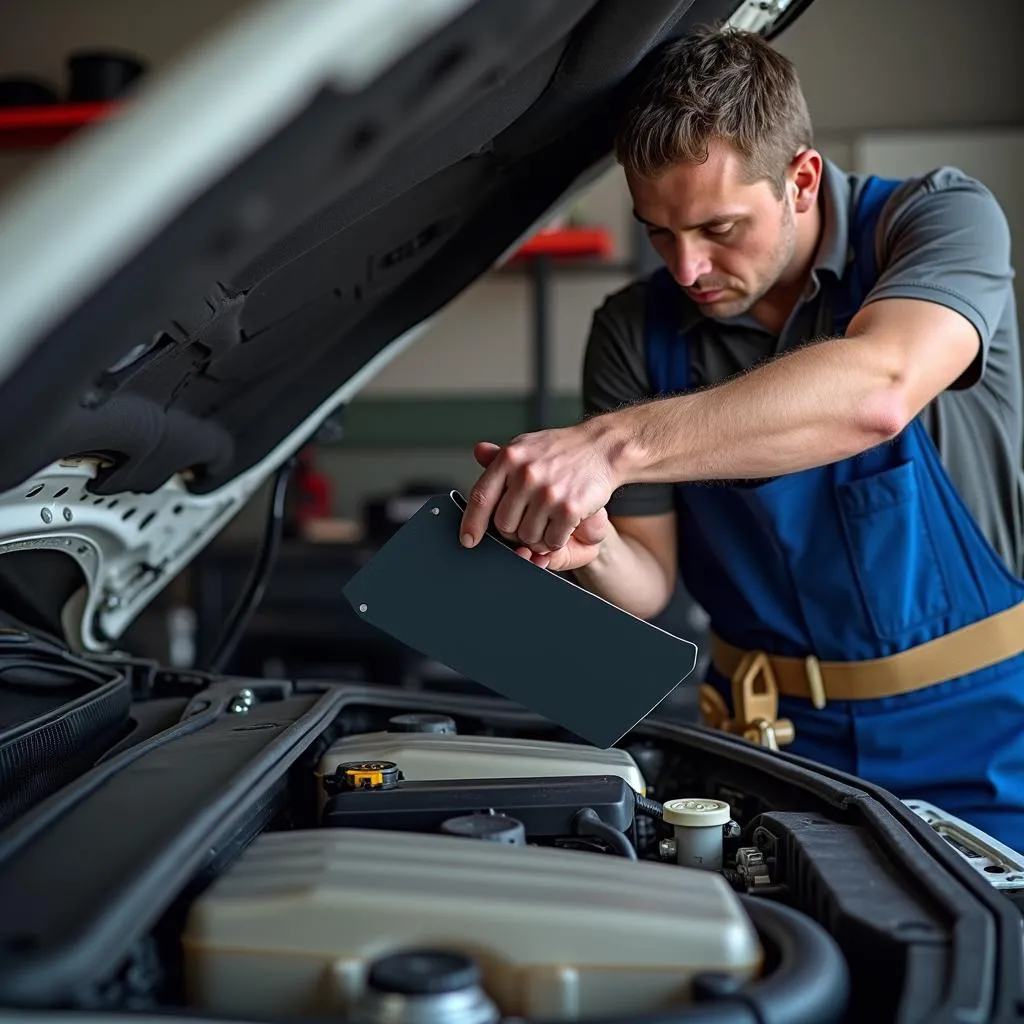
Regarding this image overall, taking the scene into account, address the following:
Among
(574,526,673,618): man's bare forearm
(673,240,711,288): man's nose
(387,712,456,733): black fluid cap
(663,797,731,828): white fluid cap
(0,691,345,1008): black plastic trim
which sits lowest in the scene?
(663,797,731,828): white fluid cap

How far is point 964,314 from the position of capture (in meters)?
1.17

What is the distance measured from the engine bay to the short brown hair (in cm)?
64

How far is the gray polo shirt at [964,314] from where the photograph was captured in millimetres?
1214

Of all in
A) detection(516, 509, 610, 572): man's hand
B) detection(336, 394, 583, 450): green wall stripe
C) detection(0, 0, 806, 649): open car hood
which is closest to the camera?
detection(0, 0, 806, 649): open car hood

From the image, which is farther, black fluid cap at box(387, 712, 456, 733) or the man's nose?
the man's nose

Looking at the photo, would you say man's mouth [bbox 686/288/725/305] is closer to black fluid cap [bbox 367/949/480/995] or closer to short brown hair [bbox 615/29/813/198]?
short brown hair [bbox 615/29/813/198]

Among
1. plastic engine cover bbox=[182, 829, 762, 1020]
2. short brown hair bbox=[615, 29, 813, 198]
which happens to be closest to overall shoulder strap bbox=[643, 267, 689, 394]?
short brown hair bbox=[615, 29, 813, 198]

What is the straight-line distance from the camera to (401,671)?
3.56m

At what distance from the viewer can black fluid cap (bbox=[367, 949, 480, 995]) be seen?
0.56 meters

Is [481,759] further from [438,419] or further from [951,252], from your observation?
[438,419]

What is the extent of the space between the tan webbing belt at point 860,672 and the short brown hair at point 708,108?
530mm

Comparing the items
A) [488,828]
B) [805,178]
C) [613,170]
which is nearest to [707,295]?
[805,178]

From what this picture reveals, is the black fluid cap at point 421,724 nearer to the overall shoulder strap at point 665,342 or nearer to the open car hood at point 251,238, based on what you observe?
the open car hood at point 251,238

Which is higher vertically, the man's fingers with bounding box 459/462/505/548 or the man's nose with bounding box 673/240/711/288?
A: the man's nose with bounding box 673/240/711/288
